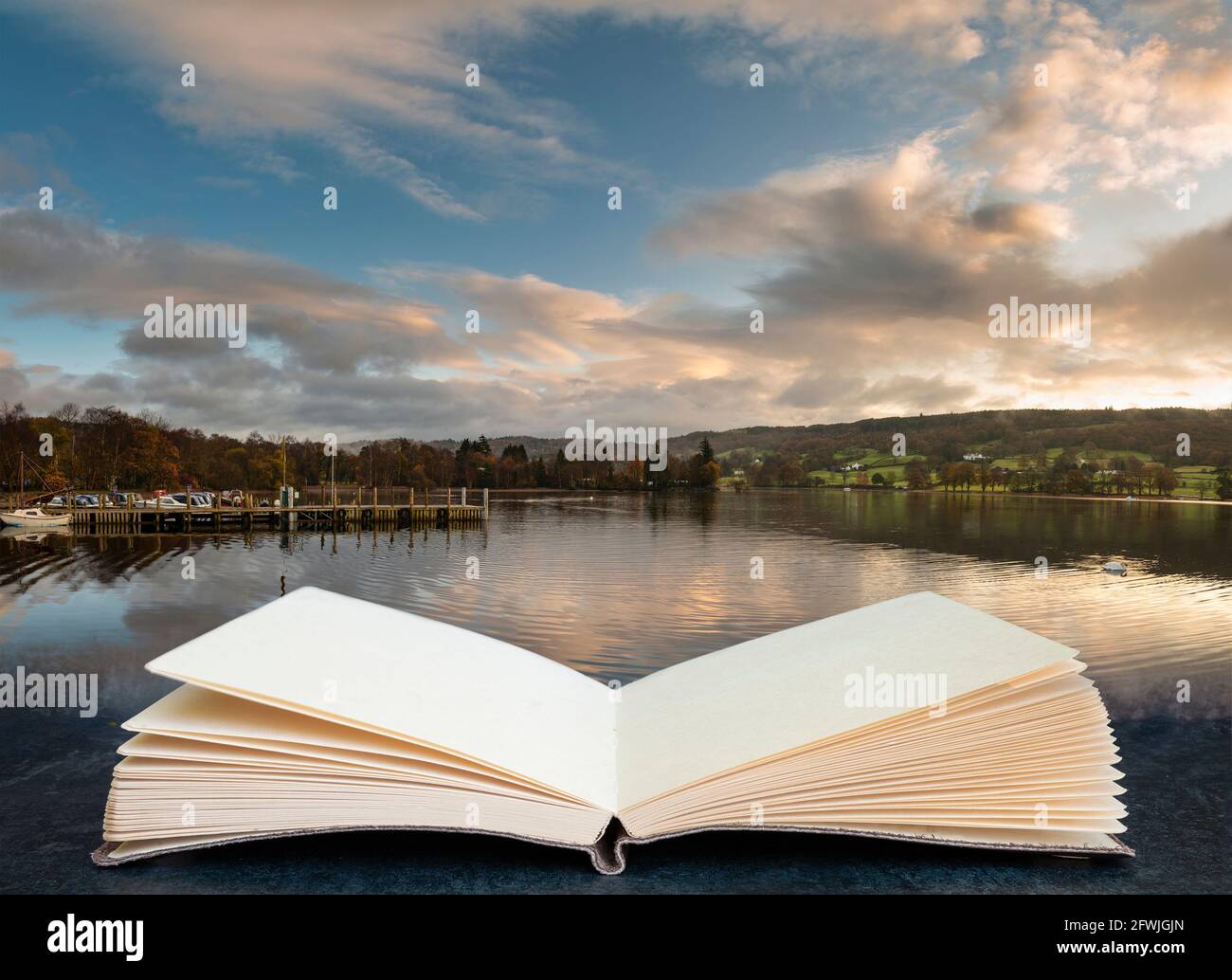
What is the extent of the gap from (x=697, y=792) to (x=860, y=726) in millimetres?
446

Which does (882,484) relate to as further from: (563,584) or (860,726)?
(860,726)

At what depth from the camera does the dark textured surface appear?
190cm

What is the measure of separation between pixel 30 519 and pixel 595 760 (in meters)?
60.4

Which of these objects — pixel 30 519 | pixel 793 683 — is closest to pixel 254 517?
pixel 30 519

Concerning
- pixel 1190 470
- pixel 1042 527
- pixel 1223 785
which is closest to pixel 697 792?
pixel 1223 785

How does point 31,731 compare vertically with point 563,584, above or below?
above

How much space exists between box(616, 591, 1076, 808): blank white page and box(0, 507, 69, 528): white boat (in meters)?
59.5

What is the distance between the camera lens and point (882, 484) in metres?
131

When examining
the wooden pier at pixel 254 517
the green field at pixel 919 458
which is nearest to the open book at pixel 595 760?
the wooden pier at pixel 254 517

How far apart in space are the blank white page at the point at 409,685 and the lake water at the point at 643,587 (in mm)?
2044

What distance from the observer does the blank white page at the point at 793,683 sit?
80.3 inches

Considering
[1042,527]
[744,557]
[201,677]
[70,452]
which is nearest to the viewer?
[201,677]

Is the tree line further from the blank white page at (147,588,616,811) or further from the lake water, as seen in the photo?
the blank white page at (147,588,616,811)

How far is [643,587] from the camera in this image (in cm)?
2211
